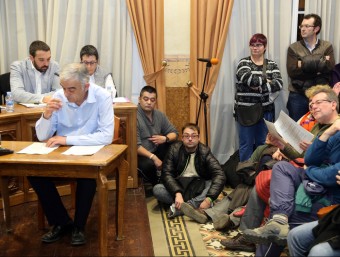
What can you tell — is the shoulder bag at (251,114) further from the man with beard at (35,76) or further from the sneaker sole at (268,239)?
the sneaker sole at (268,239)

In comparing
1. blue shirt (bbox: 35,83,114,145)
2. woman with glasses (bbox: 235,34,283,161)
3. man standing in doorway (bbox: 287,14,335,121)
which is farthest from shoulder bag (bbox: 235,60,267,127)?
blue shirt (bbox: 35,83,114,145)

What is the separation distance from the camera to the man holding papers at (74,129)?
2.89 metres

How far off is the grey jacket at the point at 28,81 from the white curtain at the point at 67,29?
0.59m

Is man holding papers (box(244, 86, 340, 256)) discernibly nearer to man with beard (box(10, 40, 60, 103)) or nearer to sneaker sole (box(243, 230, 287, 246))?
sneaker sole (box(243, 230, 287, 246))

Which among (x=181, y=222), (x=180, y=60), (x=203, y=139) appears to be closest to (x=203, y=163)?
(x=181, y=222)

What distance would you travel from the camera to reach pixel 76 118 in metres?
3.06

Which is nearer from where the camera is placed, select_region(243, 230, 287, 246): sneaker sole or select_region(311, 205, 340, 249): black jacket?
select_region(311, 205, 340, 249): black jacket

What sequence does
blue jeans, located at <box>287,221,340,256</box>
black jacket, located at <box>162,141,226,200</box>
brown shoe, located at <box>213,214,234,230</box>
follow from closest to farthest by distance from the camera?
blue jeans, located at <box>287,221,340,256</box>, brown shoe, located at <box>213,214,234,230</box>, black jacket, located at <box>162,141,226,200</box>

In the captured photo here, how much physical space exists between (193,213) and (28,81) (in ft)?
6.33

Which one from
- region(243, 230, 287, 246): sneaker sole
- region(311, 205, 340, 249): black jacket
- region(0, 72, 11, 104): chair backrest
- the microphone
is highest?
the microphone

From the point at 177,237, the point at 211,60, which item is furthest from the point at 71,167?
the point at 211,60

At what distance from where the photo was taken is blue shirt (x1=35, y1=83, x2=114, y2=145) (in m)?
3.02

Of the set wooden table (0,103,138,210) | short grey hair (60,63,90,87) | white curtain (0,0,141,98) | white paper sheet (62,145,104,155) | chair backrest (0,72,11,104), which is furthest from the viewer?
white curtain (0,0,141,98)

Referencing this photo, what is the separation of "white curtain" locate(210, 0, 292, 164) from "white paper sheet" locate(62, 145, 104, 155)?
2380mm
